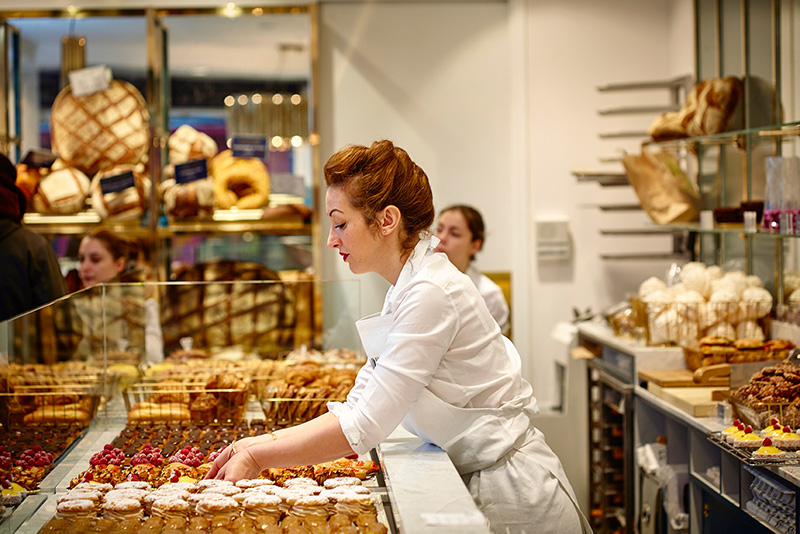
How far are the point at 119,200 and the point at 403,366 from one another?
2.92m

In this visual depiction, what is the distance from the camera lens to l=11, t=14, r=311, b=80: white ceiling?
4391 mm

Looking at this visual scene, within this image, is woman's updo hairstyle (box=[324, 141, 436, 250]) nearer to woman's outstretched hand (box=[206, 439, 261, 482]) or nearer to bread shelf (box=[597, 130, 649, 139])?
woman's outstretched hand (box=[206, 439, 261, 482])

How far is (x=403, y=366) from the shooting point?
60.6 inches

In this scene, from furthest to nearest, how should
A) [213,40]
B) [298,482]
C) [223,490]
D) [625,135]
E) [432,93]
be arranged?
1. [432,93]
2. [213,40]
3. [625,135]
4. [298,482]
5. [223,490]

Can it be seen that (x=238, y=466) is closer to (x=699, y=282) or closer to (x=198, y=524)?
(x=198, y=524)

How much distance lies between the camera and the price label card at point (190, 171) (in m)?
4.05

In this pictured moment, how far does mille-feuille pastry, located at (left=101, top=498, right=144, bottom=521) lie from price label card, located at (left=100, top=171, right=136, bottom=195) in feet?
9.25

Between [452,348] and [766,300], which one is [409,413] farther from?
[766,300]

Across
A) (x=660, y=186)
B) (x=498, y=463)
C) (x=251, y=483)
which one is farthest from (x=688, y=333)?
(x=251, y=483)

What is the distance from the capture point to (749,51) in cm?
341

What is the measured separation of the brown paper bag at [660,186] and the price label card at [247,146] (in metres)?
1.86

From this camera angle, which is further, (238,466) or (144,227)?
(144,227)

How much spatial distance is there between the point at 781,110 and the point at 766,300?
771 millimetres

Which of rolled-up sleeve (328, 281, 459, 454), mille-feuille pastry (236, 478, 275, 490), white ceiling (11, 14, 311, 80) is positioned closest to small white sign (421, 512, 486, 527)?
rolled-up sleeve (328, 281, 459, 454)
